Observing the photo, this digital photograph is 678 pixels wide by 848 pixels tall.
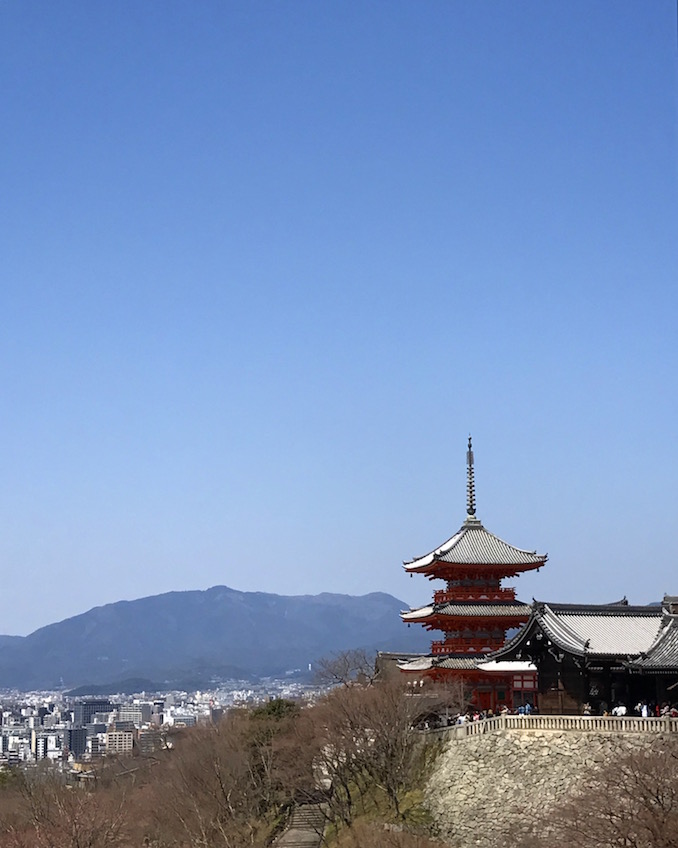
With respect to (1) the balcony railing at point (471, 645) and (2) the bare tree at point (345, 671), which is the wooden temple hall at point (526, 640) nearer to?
(1) the balcony railing at point (471, 645)

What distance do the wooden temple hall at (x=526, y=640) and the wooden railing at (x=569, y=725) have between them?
5.15 ft

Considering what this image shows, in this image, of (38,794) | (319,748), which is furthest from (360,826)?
(38,794)

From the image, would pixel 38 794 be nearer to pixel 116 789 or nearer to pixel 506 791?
pixel 116 789

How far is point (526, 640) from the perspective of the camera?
36844 millimetres

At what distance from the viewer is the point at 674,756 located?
28.1 metres

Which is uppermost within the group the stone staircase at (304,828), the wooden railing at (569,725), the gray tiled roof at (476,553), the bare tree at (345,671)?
the gray tiled roof at (476,553)

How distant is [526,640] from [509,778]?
4.65 metres

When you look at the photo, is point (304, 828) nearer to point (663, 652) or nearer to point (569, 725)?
point (569, 725)

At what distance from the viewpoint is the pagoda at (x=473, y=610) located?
43281mm

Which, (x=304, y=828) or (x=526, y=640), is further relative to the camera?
(x=304, y=828)

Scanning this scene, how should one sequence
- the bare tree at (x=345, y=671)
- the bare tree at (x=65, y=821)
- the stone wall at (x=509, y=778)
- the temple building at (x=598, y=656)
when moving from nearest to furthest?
the stone wall at (x=509, y=778), the temple building at (x=598, y=656), the bare tree at (x=65, y=821), the bare tree at (x=345, y=671)

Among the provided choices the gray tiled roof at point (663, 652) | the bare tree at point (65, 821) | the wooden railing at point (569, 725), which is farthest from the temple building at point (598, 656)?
the bare tree at point (65, 821)

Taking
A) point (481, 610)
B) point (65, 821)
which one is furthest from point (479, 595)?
point (65, 821)

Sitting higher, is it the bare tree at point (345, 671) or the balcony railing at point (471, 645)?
the balcony railing at point (471, 645)
